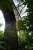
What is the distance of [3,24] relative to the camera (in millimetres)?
2986

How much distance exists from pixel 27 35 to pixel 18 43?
48 centimetres

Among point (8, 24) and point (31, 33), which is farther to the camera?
point (8, 24)

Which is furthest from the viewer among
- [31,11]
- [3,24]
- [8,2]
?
[3,24]

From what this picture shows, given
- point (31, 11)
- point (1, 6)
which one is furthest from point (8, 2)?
point (31, 11)

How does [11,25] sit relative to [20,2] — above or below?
below

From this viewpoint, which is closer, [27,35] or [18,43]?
[27,35]

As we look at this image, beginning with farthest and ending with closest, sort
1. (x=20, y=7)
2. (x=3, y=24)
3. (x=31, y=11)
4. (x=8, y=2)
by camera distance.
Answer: (x=3, y=24)
(x=8, y=2)
(x=20, y=7)
(x=31, y=11)

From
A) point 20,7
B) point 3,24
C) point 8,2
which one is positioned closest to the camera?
point 20,7

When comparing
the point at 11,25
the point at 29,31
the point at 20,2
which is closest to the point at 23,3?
the point at 20,2

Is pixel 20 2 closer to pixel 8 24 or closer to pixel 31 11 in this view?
pixel 31 11

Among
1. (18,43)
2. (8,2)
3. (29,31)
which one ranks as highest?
(8,2)

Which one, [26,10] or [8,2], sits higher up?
[8,2]

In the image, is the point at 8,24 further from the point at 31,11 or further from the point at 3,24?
the point at 31,11

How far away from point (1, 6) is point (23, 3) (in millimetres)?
519
